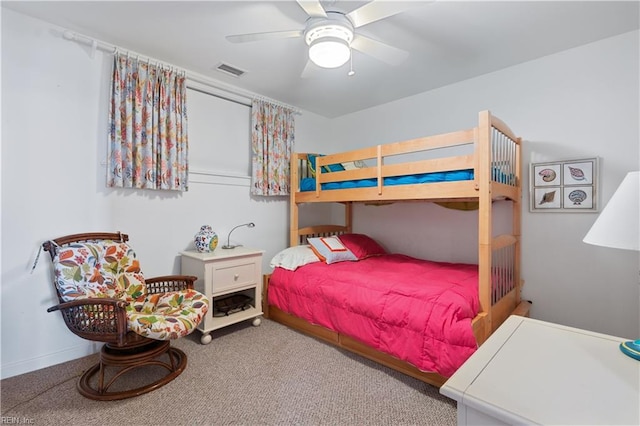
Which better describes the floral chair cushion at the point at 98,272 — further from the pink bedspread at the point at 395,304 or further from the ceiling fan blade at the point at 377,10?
the ceiling fan blade at the point at 377,10

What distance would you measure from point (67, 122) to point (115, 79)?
1.58 feet

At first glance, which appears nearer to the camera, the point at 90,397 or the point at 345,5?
the point at 90,397

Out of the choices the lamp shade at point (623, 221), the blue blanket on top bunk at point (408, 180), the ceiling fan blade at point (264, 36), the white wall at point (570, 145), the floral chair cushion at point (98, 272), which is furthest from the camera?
the white wall at point (570, 145)

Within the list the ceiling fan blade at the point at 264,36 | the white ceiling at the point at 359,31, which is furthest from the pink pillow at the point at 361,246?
the ceiling fan blade at the point at 264,36

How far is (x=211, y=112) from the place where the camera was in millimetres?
3012

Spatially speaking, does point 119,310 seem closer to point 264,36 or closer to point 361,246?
point 264,36

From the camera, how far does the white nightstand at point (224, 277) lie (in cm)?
246

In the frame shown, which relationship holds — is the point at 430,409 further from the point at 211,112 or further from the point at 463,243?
the point at 211,112

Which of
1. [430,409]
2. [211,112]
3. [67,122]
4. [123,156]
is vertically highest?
[211,112]

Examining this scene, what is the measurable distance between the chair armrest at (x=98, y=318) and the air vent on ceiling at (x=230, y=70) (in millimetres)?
2122

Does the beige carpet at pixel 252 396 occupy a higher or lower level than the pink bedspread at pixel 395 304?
lower

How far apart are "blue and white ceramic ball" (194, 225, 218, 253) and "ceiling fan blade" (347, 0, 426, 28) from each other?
2.05 metres

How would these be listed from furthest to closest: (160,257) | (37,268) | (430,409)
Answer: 1. (160,257)
2. (37,268)
3. (430,409)

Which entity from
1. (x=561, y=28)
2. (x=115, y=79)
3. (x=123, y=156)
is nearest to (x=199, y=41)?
(x=115, y=79)
